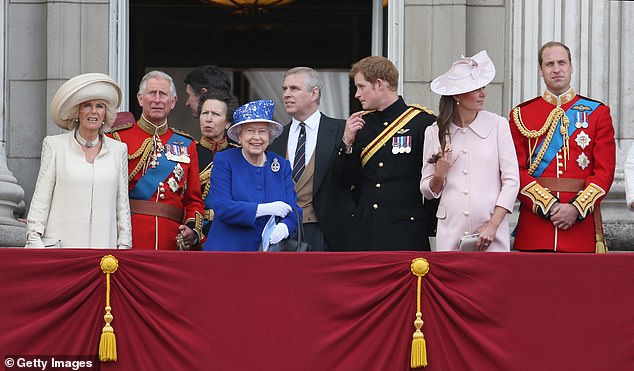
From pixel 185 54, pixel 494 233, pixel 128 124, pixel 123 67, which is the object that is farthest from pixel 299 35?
pixel 494 233

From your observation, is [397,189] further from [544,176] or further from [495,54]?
[495,54]

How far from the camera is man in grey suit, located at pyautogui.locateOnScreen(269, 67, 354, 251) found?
8.94 metres

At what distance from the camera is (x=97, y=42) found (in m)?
11.4

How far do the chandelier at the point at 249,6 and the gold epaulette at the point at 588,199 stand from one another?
320 inches

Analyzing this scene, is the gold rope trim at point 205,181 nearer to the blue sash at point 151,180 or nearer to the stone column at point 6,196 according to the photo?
the blue sash at point 151,180

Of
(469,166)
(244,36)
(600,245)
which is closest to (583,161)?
(600,245)

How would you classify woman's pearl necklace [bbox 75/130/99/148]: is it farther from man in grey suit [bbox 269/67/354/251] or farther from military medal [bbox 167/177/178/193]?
man in grey suit [bbox 269/67/354/251]

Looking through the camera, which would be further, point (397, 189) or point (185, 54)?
point (185, 54)

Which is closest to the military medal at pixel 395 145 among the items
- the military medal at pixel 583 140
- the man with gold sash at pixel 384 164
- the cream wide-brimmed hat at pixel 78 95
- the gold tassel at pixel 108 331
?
the man with gold sash at pixel 384 164

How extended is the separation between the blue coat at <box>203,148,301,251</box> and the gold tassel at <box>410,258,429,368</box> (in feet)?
3.06

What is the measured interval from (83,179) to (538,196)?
100 inches

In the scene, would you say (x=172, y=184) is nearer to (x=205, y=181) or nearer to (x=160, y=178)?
(x=160, y=178)

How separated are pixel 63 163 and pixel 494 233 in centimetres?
239

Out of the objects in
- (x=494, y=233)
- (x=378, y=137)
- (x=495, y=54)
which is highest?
(x=495, y=54)
